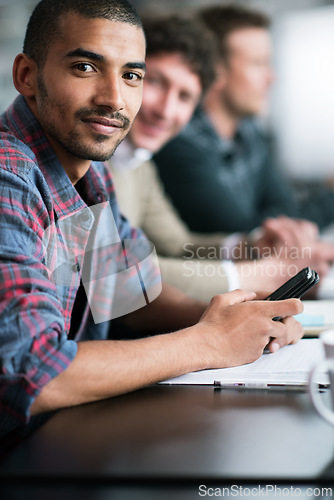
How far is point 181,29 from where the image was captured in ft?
5.33

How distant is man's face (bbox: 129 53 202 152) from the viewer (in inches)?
61.4

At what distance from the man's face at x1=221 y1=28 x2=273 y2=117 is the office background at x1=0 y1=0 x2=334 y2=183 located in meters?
0.88

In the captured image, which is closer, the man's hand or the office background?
the man's hand

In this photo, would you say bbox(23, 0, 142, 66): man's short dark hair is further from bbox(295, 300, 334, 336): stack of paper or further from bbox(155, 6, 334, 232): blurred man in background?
bbox(155, 6, 334, 232): blurred man in background

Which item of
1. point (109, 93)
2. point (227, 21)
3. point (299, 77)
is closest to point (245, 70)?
point (227, 21)

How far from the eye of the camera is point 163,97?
5.18ft

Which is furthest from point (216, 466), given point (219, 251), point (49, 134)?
point (219, 251)

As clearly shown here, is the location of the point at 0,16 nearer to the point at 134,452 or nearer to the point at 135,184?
the point at 135,184

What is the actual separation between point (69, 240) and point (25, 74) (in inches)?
8.8

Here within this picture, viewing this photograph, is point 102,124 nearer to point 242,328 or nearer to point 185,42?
point 242,328

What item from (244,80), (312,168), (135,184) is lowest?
(312,168)

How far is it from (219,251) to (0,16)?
2.29 meters

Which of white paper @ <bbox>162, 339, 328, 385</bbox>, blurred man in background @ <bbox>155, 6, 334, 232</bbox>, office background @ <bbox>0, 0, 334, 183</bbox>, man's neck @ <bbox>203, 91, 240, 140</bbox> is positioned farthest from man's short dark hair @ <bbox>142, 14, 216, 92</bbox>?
office background @ <bbox>0, 0, 334, 183</bbox>

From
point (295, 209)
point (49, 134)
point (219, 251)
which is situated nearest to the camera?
point (49, 134)
